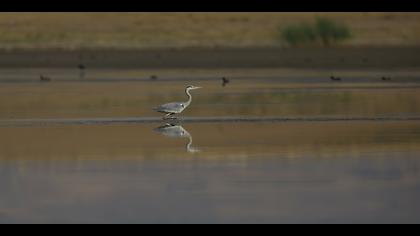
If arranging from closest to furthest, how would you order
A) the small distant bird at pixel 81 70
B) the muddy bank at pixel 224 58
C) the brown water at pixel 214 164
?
the brown water at pixel 214 164 < the small distant bird at pixel 81 70 < the muddy bank at pixel 224 58

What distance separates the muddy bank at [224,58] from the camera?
152 feet

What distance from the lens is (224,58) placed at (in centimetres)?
4975

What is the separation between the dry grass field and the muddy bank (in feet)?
11.0

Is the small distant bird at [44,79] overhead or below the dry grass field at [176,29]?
below

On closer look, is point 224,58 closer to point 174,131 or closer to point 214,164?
point 174,131

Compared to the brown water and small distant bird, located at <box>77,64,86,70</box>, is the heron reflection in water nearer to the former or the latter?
the brown water

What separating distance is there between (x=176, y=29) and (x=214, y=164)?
46742 millimetres

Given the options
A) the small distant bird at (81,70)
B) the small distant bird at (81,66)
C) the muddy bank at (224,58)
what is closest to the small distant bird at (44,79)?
the small distant bird at (81,70)

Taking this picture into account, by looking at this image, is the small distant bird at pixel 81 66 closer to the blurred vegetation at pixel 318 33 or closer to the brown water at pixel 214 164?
the blurred vegetation at pixel 318 33

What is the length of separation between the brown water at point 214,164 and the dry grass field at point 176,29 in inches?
1253

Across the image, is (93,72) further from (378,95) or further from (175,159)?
(175,159)

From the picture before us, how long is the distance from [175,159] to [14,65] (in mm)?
30744

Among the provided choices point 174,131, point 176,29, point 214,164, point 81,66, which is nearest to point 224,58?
point 81,66

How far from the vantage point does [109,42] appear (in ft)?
194
